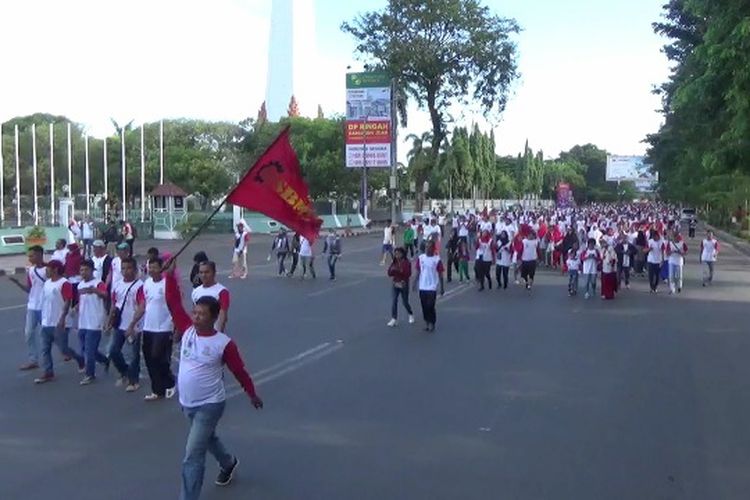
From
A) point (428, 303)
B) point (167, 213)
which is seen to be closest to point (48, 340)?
point (428, 303)

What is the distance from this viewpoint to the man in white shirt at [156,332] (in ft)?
31.5

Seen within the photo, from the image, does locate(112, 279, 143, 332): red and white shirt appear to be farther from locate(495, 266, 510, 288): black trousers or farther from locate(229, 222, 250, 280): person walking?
locate(229, 222, 250, 280): person walking

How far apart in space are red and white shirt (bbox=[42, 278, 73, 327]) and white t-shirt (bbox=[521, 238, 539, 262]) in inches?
516

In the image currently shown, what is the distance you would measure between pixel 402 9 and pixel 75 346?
46506 millimetres

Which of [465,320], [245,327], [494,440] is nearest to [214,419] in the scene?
[494,440]

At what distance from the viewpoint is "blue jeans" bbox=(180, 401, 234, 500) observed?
568 cm

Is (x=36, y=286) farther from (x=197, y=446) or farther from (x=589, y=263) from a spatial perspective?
(x=589, y=263)

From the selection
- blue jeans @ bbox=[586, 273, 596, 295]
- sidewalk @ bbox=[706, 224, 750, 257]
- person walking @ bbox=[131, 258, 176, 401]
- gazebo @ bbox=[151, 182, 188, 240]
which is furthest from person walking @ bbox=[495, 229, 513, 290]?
gazebo @ bbox=[151, 182, 188, 240]

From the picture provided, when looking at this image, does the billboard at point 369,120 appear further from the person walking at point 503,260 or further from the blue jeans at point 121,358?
the blue jeans at point 121,358

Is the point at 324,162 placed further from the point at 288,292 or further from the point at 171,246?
the point at 288,292

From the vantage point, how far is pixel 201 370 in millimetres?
5887

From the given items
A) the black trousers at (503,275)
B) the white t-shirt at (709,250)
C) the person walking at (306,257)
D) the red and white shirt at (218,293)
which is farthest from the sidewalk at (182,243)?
the red and white shirt at (218,293)

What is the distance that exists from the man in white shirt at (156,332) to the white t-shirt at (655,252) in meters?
14.7

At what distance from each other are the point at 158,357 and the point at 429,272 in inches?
247
